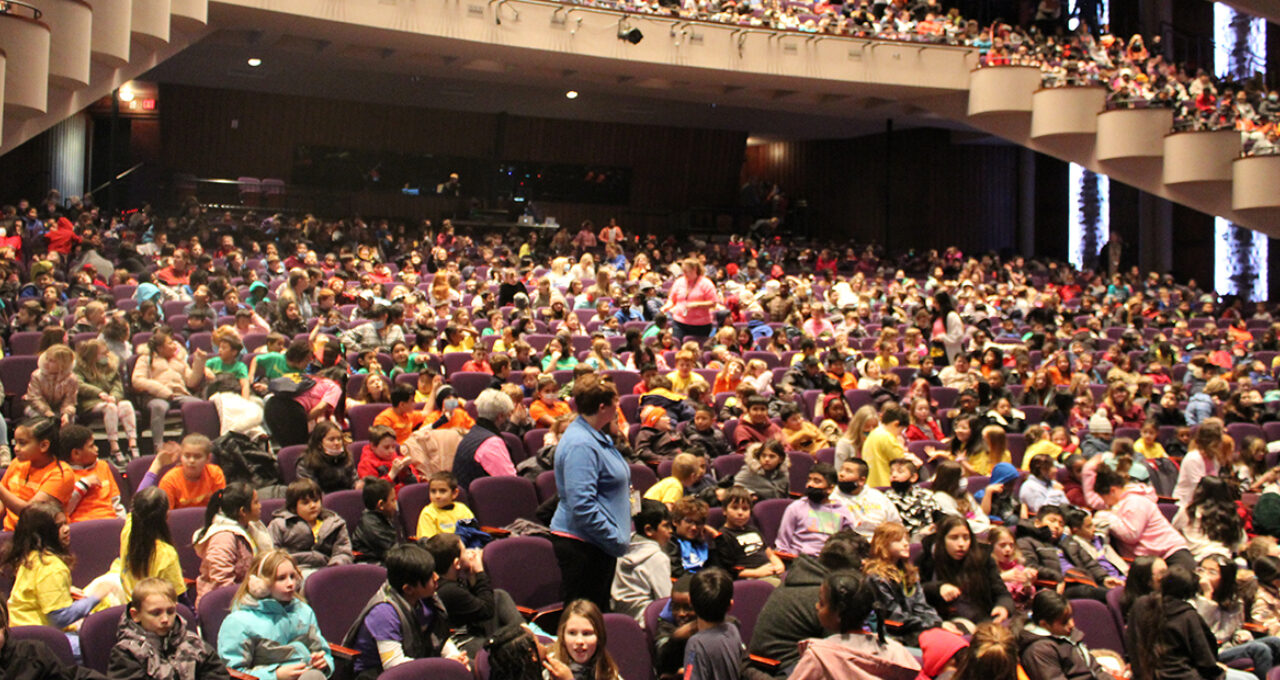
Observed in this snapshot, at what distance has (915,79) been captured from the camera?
1584cm

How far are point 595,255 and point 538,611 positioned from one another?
1119cm

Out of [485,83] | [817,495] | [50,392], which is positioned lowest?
[817,495]

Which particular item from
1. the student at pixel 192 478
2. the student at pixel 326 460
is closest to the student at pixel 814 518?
the student at pixel 326 460

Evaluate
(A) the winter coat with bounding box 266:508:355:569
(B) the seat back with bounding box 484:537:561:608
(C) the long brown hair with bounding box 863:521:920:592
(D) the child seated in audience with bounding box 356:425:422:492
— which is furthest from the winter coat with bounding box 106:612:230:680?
(C) the long brown hair with bounding box 863:521:920:592

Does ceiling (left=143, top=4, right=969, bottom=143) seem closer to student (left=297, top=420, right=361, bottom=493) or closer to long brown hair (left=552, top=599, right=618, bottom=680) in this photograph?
student (left=297, top=420, right=361, bottom=493)

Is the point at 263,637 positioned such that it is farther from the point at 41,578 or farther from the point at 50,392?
the point at 50,392

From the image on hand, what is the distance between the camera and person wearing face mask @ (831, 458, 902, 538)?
5.52 metres

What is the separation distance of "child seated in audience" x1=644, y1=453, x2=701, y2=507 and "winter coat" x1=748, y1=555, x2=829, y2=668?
1.45 metres

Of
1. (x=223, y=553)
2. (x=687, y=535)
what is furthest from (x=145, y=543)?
(x=687, y=535)

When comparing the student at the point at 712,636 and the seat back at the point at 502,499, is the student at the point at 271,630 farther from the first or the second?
the seat back at the point at 502,499

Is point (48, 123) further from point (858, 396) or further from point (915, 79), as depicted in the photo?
point (915, 79)

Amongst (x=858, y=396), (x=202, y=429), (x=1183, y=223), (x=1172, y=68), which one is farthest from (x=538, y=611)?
(x=1183, y=223)

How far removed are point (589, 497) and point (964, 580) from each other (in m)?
1.79

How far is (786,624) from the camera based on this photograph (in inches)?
161
